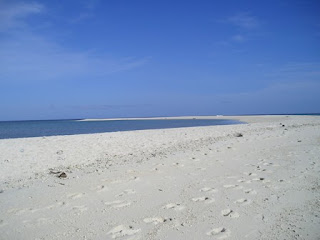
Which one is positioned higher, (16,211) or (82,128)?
(16,211)

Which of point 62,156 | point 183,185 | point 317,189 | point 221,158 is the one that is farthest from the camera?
point 62,156

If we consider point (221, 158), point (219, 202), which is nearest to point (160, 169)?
point (221, 158)

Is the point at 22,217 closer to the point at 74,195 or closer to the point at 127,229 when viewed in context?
the point at 74,195

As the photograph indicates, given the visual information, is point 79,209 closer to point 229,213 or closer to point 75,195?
point 75,195

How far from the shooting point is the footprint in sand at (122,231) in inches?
111

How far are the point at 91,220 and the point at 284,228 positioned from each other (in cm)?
247

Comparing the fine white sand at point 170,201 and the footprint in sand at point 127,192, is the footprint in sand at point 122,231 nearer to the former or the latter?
the fine white sand at point 170,201

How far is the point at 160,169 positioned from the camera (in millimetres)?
5957

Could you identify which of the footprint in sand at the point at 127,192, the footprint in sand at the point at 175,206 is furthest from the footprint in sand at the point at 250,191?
the footprint in sand at the point at 127,192

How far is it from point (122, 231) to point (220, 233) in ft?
3.91

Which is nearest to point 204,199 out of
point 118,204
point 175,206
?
point 175,206

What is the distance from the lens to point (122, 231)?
9.54 feet

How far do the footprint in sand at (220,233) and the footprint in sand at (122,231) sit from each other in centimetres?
89

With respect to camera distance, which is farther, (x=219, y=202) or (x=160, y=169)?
(x=160, y=169)
